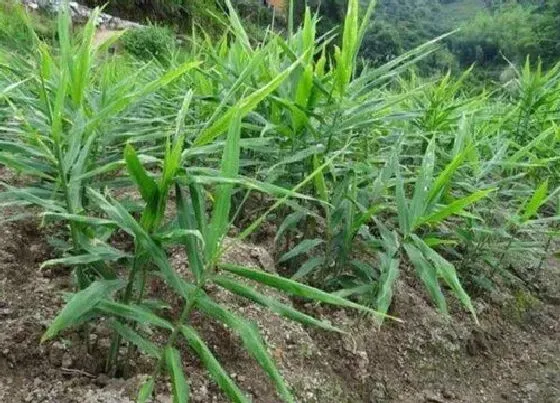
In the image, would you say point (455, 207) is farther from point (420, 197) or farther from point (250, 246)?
point (250, 246)

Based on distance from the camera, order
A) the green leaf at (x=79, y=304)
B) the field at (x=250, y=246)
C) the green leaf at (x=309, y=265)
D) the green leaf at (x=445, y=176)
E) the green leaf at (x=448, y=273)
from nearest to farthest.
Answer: the green leaf at (x=79, y=304) → the field at (x=250, y=246) → the green leaf at (x=448, y=273) → the green leaf at (x=445, y=176) → the green leaf at (x=309, y=265)

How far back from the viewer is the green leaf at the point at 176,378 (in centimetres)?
86

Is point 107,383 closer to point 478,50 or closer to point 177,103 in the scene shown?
point 177,103

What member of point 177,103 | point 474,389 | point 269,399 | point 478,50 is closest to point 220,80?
point 177,103

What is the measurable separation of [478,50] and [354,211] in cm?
4276

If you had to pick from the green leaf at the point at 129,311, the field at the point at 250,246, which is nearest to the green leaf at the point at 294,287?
the field at the point at 250,246

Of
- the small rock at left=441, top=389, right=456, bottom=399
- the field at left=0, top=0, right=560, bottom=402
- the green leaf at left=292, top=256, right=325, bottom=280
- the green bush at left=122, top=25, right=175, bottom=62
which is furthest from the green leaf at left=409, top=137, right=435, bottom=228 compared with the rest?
the green bush at left=122, top=25, right=175, bottom=62

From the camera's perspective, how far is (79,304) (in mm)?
863

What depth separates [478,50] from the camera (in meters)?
41.7

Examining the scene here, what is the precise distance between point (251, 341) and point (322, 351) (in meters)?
0.62

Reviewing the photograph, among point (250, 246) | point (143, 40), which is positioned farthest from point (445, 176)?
point (143, 40)

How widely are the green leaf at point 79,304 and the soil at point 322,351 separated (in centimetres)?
18

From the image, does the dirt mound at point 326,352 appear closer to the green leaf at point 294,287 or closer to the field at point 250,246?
the field at point 250,246

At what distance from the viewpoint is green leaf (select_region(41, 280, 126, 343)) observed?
0.82 m
